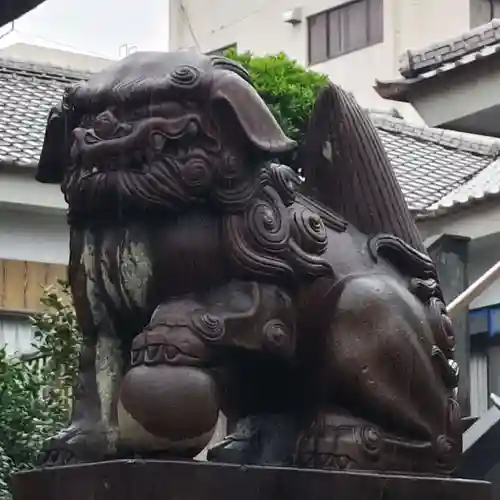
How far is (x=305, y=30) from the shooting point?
74.6 ft

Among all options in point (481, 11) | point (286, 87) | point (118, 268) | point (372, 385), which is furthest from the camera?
point (481, 11)

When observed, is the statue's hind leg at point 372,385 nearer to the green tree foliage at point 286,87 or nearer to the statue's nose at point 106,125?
the statue's nose at point 106,125

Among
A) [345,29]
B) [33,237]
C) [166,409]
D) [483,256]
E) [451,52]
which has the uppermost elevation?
[345,29]

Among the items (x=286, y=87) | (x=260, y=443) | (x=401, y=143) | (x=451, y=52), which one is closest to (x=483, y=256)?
(x=451, y=52)

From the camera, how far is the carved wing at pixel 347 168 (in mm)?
3098

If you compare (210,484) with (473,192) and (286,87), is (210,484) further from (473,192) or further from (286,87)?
(473,192)

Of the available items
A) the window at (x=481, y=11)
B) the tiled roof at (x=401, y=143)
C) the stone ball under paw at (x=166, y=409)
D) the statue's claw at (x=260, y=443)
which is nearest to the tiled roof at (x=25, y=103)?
the tiled roof at (x=401, y=143)

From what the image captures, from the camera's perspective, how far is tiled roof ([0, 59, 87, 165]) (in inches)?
403

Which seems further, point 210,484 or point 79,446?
point 79,446

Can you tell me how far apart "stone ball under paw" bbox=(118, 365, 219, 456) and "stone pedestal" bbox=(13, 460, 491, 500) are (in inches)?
2.7

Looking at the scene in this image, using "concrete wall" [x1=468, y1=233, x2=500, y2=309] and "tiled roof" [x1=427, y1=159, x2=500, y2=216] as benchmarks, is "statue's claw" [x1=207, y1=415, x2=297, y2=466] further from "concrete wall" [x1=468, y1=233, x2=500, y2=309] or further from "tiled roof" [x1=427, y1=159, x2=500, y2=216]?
"concrete wall" [x1=468, y1=233, x2=500, y2=309]

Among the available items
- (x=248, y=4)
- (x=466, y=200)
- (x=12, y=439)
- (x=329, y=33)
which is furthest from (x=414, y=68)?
(x=248, y=4)

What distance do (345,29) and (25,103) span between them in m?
11.3

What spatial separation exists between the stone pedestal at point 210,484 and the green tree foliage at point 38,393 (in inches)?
149
